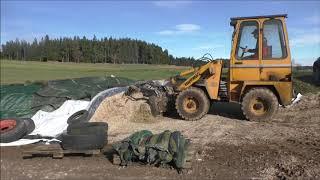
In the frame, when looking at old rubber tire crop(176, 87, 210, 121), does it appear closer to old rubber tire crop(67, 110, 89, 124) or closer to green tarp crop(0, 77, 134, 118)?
old rubber tire crop(67, 110, 89, 124)

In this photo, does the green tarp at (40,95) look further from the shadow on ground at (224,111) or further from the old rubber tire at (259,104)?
the old rubber tire at (259,104)

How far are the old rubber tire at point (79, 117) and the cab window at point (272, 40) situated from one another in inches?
207

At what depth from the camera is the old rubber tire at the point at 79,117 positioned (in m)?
11.9

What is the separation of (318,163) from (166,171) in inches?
110

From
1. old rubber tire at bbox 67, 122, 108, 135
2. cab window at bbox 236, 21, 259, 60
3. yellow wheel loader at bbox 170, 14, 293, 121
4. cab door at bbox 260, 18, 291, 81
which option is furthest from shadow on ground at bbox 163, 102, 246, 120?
old rubber tire at bbox 67, 122, 108, 135

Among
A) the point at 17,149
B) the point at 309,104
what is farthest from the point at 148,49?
the point at 17,149

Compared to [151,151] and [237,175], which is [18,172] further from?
[237,175]

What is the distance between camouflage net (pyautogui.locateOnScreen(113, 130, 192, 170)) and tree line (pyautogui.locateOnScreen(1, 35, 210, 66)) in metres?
64.8

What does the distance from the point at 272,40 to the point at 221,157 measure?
16.3ft

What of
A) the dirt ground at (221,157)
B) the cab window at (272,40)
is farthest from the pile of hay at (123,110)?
the cab window at (272,40)

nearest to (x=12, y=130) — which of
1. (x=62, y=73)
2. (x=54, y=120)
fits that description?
(x=54, y=120)

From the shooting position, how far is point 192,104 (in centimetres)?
1312

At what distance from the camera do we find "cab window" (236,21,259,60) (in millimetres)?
12461

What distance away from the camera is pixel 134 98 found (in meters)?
14.0
